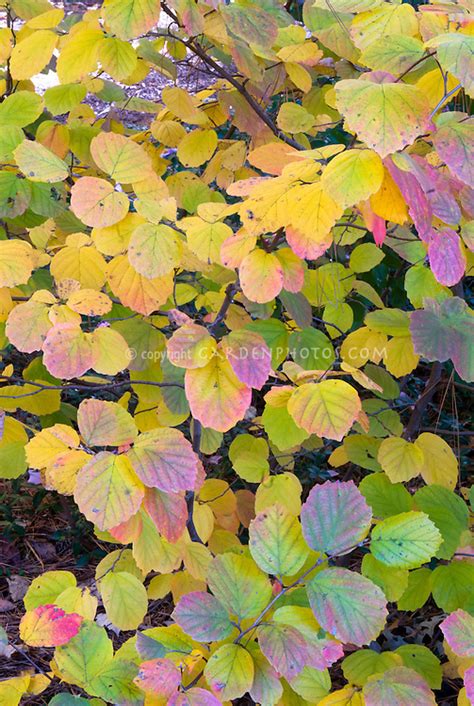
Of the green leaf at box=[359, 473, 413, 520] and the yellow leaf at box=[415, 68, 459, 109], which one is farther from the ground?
the yellow leaf at box=[415, 68, 459, 109]

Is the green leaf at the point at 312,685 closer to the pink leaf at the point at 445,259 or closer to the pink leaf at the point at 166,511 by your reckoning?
the pink leaf at the point at 166,511

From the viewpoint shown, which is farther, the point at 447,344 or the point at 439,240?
the point at 447,344

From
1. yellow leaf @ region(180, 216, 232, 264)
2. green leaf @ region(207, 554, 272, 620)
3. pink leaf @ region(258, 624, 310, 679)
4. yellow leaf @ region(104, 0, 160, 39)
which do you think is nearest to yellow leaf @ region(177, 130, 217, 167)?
yellow leaf @ region(104, 0, 160, 39)

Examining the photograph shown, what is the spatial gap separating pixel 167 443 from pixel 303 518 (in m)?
0.20

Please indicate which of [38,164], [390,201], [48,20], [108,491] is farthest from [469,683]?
[48,20]

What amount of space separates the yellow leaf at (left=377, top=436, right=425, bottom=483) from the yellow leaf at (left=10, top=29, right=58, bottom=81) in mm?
1005

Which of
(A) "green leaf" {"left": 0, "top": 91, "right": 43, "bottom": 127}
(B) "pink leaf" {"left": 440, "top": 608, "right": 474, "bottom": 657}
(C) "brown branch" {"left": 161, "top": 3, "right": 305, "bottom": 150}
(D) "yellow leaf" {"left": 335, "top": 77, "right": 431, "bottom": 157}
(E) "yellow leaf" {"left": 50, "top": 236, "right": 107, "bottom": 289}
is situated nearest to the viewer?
(D) "yellow leaf" {"left": 335, "top": 77, "right": 431, "bottom": 157}

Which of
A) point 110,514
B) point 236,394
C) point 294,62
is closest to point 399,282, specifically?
point 294,62

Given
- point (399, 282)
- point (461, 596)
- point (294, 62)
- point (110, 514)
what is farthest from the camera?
point (399, 282)

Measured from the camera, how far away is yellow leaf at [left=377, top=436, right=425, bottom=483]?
4.31 ft

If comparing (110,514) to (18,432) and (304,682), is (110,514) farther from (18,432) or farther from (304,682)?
(18,432)

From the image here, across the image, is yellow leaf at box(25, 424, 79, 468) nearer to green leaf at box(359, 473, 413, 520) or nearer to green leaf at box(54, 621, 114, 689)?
green leaf at box(54, 621, 114, 689)

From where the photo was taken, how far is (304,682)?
945 millimetres

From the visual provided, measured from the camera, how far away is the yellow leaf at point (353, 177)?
792mm
